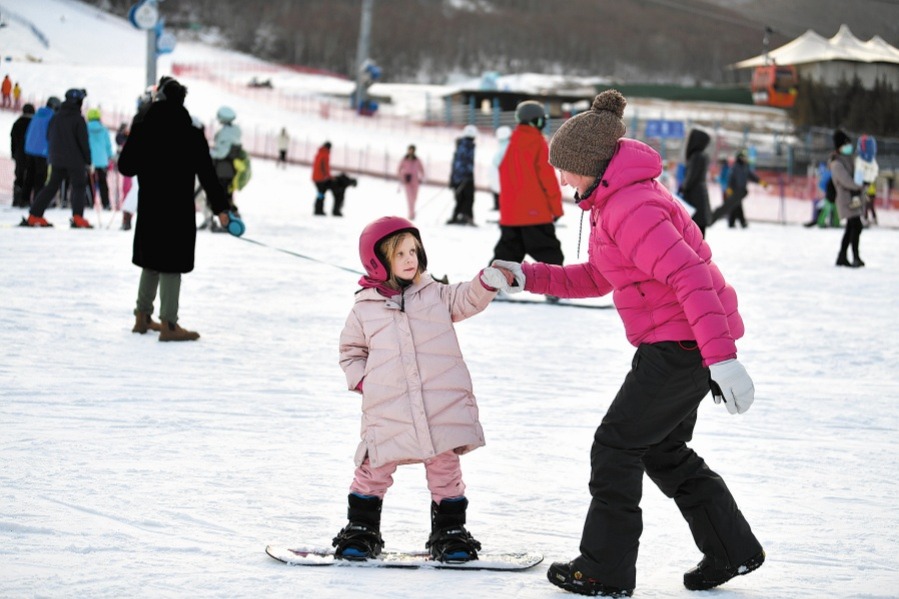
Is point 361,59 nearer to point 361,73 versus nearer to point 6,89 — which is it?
point 361,73

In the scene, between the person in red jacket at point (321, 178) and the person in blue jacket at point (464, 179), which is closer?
the person in blue jacket at point (464, 179)

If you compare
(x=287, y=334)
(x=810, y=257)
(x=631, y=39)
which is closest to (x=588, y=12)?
(x=631, y=39)

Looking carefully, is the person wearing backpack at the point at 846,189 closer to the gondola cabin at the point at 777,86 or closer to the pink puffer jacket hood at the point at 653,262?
the pink puffer jacket hood at the point at 653,262

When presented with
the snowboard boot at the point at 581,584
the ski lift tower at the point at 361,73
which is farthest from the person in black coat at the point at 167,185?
the ski lift tower at the point at 361,73

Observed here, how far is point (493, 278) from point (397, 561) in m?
0.77

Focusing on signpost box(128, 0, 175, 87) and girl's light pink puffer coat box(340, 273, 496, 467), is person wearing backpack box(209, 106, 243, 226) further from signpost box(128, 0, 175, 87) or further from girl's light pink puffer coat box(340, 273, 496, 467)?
girl's light pink puffer coat box(340, 273, 496, 467)

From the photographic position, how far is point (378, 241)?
338cm

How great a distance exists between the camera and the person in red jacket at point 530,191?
857cm

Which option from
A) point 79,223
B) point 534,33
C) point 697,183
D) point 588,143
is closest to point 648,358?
point 588,143

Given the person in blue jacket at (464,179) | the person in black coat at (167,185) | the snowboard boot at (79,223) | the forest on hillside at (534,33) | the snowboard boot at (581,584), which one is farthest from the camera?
the forest on hillside at (534,33)

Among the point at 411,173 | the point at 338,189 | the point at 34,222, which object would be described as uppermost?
the point at 411,173

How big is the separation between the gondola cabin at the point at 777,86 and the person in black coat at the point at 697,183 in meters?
45.2

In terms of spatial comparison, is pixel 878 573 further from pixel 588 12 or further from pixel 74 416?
pixel 588 12

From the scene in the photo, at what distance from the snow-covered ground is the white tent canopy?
50210 millimetres
